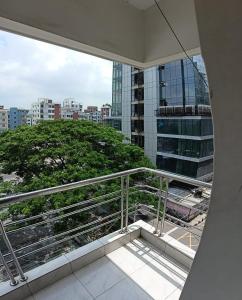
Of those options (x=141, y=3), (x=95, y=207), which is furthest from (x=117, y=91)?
(x=95, y=207)

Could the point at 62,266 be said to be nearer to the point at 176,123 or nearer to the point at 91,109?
the point at 91,109

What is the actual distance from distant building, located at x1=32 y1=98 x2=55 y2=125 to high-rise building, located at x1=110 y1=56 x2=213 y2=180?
2.23 m

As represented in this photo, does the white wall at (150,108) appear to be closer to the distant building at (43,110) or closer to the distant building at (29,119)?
the distant building at (43,110)

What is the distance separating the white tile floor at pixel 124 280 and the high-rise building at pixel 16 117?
5200 mm

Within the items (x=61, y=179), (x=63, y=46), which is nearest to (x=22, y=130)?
(x=61, y=179)

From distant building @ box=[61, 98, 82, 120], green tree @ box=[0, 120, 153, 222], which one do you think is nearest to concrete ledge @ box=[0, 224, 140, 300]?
green tree @ box=[0, 120, 153, 222]

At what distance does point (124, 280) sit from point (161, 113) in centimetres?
765

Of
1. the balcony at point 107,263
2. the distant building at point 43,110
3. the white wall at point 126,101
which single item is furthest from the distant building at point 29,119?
the balcony at point 107,263

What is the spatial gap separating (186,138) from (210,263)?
6.95 metres

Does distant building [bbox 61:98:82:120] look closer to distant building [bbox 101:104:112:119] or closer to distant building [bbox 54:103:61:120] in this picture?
distant building [bbox 54:103:61:120]

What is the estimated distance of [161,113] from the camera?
861 centimetres

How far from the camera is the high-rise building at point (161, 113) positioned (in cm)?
714

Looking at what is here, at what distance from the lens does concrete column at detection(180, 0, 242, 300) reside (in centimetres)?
49

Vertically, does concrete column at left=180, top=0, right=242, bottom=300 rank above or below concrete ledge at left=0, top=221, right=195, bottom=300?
above
